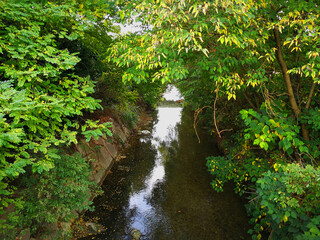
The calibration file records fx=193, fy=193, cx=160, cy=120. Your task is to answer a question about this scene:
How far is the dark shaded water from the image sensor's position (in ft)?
21.6

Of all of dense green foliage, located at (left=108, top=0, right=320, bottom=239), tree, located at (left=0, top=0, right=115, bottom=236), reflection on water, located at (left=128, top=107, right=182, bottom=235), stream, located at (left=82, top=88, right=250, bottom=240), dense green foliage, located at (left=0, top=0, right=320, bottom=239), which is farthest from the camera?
reflection on water, located at (left=128, top=107, right=182, bottom=235)

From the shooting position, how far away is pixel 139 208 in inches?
307

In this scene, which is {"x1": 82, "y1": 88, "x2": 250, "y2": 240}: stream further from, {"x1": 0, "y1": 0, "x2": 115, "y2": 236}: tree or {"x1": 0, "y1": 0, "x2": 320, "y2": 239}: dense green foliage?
{"x1": 0, "y1": 0, "x2": 115, "y2": 236}: tree

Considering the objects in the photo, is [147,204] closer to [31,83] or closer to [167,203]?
[167,203]

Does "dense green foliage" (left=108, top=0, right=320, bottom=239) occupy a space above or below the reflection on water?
above

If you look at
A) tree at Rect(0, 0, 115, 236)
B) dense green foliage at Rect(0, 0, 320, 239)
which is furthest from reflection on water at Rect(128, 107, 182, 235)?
tree at Rect(0, 0, 115, 236)

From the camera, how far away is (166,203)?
8.05m

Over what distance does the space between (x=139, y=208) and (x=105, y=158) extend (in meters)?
3.92

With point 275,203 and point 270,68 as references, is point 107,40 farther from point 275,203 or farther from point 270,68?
point 275,203

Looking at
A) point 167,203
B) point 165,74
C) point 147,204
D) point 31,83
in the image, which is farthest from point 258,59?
point 147,204

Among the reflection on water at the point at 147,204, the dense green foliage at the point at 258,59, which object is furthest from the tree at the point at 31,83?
the reflection on water at the point at 147,204

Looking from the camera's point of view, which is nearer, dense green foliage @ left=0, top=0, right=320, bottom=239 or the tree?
the tree

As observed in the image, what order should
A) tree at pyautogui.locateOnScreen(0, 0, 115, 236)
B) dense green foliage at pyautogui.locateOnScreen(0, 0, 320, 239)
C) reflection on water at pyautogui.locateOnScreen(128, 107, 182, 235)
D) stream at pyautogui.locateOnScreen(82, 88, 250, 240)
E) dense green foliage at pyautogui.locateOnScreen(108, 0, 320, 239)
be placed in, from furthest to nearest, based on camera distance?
reflection on water at pyautogui.locateOnScreen(128, 107, 182, 235) < stream at pyautogui.locateOnScreen(82, 88, 250, 240) < dense green foliage at pyautogui.locateOnScreen(108, 0, 320, 239) < dense green foliage at pyautogui.locateOnScreen(0, 0, 320, 239) < tree at pyautogui.locateOnScreen(0, 0, 115, 236)

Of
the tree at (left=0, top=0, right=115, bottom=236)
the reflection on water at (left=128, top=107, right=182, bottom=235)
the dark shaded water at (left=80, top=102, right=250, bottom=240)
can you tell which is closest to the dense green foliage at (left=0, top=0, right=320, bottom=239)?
the tree at (left=0, top=0, right=115, bottom=236)
